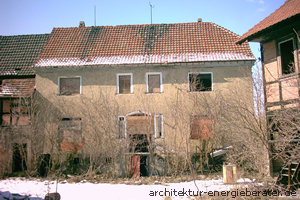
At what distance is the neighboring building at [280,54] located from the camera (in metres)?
11.6

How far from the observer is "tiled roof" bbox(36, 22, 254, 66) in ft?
60.3

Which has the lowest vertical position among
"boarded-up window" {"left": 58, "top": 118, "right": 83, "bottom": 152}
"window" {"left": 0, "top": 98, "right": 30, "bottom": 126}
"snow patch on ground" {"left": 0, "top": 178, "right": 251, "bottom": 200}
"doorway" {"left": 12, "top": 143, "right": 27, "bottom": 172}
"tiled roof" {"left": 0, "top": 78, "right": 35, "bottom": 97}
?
"snow patch on ground" {"left": 0, "top": 178, "right": 251, "bottom": 200}

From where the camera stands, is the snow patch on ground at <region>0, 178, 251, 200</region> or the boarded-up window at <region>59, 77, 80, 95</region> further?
the boarded-up window at <region>59, 77, 80, 95</region>

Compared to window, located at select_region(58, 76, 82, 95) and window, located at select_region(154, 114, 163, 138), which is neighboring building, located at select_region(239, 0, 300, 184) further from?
window, located at select_region(58, 76, 82, 95)

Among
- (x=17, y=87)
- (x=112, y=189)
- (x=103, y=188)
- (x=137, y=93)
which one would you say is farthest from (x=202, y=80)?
(x=17, y=87)

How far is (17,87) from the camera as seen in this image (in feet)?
61.7

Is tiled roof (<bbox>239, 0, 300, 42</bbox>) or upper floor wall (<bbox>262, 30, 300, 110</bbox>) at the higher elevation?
tiled roof (<bbox>239, 0, 300, 42</bbox>)

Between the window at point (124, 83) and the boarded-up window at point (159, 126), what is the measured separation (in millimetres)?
2469

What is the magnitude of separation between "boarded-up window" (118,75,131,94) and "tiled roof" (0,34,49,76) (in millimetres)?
6190

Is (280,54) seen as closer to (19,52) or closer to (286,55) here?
(286,55)

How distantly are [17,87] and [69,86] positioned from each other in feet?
→ 11.2

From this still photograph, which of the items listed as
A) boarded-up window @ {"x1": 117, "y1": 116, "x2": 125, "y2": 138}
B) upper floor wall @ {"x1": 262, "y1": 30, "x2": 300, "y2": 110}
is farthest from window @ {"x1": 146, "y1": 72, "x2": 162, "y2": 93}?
upper floor wall @ {"x1": 262, "y1": 30, "x2": 300, "y2": 110}

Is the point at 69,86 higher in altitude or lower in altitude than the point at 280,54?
lower

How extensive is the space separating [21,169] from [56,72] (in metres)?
6.55
